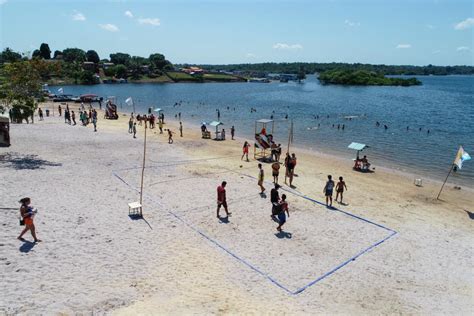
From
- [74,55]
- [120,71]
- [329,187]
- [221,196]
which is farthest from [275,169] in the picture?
[74,55]

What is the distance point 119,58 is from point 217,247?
184 m

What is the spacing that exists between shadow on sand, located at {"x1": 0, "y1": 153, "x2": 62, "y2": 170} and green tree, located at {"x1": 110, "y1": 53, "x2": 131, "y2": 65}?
6374 inches

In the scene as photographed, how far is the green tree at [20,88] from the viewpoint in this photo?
19.0 m

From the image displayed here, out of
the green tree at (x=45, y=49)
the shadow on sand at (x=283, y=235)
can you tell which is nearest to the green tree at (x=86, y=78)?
the green tree at (x=45, y=49)

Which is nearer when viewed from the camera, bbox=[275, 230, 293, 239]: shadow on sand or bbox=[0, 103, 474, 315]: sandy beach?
bbox=[0, 103, 474, 315]: sandy beach

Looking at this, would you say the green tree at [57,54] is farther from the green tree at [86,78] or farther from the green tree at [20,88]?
the green tree at [20,88]

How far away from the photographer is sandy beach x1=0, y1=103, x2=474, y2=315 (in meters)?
8.68

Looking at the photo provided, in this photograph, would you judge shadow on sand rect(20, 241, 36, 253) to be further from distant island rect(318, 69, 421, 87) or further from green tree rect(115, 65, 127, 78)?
green tree rect(115, 65, 127, 78)

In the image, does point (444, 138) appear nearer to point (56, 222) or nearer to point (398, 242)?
point (398, 242)

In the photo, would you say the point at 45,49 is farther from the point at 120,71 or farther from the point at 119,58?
the point at 120,71

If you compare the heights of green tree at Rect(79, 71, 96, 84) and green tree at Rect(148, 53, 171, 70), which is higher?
green tree at Rect(148, 53, 171, 70)

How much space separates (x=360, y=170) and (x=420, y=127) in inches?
1003

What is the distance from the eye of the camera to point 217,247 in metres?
11.2

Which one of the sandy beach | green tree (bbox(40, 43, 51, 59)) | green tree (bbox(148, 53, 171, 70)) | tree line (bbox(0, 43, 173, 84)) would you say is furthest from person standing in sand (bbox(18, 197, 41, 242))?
green tree (bbox(40, 43, 51, 59))
